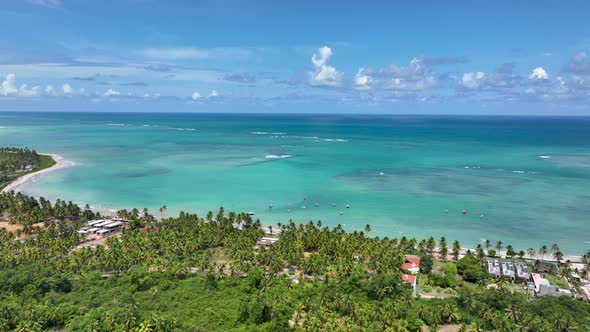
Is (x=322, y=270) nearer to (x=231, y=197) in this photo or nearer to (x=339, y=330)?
(x=339, y=330)

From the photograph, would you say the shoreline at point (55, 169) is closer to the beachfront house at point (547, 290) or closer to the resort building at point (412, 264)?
the resort building at point (412, 264)

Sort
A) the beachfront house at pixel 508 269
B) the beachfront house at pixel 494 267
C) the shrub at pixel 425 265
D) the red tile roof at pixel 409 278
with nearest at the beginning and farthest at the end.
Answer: the red tile roof at pixel 409 278 → the beachfront house at pixel 508 269 → the beachfront house at pixel 494 267 → the shrub at pixel 425 265

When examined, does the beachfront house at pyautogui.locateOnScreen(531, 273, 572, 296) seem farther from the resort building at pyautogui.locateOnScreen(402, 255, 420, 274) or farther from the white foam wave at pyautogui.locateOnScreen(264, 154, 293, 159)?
the white foam wave at pyautogui.locateOnScreen(264, 154, 293, 159)

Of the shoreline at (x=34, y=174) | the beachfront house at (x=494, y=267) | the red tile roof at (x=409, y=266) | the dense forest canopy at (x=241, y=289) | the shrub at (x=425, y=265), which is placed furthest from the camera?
the shoreline at (x=34, y=174)

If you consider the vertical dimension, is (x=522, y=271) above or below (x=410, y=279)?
above

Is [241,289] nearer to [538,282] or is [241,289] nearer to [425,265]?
[425,265]

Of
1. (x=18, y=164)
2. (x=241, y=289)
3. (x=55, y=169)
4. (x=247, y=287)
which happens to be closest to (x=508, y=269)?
(x=247, y=287)

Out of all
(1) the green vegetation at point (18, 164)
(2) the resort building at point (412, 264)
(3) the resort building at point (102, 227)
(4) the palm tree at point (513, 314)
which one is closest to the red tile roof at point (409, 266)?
(2) the resort building at point (412, 264)
